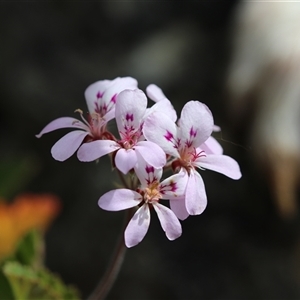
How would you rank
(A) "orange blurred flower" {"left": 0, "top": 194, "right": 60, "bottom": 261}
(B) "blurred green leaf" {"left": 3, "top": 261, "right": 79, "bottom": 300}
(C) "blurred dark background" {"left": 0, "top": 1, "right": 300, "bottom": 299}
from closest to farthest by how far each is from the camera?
(B) "blurred green leaf" {"left": 3, "top": 261, "right": 79, "bottom": 300}
(A) "orange blurred flower" {"left": 0, "top": 194, "right": 60, "bottom": 261}
(C) "blurred dark background" {"left": 0, "top": 1, "right": 300, "bottom": 299}

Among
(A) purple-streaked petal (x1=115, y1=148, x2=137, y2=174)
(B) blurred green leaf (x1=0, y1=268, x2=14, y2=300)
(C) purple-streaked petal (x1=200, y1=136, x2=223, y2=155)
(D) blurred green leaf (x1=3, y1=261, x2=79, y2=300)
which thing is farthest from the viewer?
(B) blurred green leaf (x1=0, y1=268, x2=14, y2=300)

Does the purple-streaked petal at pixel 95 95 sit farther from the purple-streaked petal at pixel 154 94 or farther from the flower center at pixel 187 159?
the flower center at pixel 187 159

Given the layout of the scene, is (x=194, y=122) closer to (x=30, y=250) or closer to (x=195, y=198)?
(x=195, y=198)

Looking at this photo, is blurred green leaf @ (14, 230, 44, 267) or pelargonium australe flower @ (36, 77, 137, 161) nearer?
pelargonium australe flower @ (36, 77, 137, 161)

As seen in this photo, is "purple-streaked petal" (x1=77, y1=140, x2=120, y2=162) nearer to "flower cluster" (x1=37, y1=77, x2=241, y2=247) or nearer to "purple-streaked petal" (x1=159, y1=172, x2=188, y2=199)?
"flower cluster" (x1=37, y1=77, x2=241, y2=247)

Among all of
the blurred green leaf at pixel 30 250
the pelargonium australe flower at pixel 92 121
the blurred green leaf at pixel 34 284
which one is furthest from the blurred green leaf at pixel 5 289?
the pelargonium australe flower at pixel 92 121

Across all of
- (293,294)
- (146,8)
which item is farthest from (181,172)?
(146,8)

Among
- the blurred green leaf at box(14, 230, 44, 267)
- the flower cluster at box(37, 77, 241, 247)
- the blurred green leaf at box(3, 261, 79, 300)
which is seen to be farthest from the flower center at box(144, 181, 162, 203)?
the blurred green leaf at box(14, 230, 44, 267)
